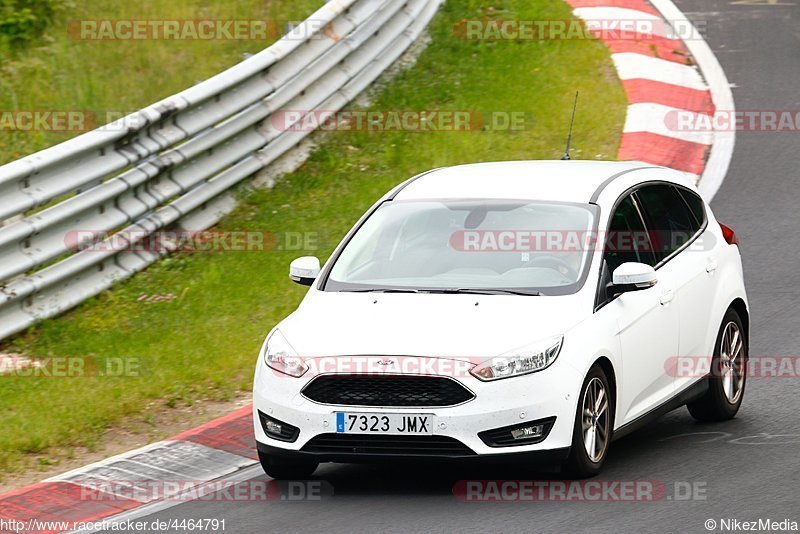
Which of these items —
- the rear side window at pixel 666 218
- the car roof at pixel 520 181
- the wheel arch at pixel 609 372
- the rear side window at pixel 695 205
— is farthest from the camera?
the rear side window at pixel 695 205

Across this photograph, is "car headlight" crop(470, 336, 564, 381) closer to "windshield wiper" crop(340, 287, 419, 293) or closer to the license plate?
the license plate

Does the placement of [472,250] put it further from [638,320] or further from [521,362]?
[521,362]

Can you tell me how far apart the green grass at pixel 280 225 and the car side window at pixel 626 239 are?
2.91 meters

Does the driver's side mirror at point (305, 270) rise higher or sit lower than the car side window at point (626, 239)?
lower

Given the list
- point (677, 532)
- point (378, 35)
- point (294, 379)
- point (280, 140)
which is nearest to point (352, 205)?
point (280, 140)

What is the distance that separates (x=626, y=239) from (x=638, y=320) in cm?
55

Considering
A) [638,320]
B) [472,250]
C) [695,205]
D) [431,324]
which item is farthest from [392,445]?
[695,205]

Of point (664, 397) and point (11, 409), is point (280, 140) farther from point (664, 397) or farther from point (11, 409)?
point (664, 397)

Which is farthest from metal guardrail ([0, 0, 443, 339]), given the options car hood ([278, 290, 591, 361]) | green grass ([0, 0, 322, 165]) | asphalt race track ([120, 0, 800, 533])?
asphalt race track ([120, 0, 800, 533])

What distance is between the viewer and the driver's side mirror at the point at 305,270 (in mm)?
8570

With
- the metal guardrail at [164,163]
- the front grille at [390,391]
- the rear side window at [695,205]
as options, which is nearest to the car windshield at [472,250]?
the front grille at [390,391]

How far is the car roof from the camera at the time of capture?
28.4ft

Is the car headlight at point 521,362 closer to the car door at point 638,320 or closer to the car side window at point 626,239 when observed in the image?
the car door at point 638,320

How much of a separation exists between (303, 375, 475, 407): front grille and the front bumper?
33mm
